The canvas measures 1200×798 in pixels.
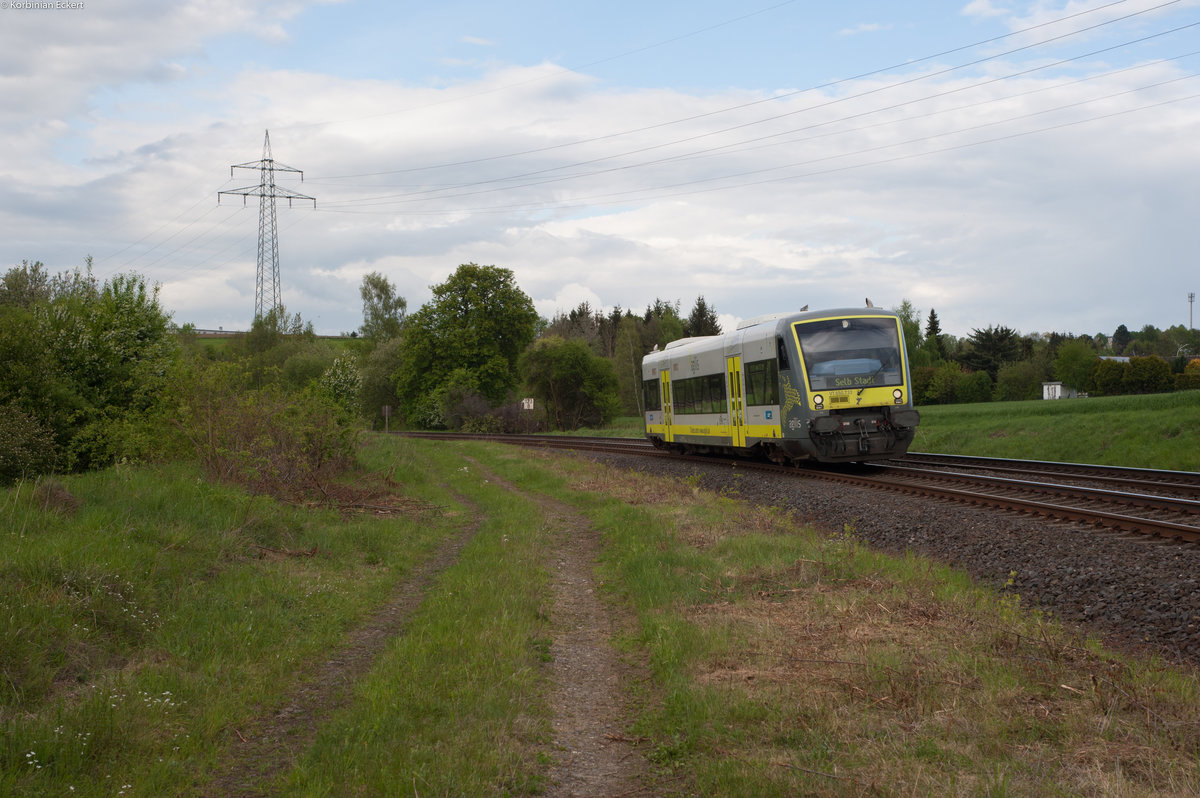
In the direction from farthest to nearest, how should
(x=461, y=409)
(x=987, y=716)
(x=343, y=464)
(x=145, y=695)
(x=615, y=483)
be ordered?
(x=461, y=409)
(x=615, y=483)
(x=343, y=464)
(x=145, y=695)
(x=987, y=716)

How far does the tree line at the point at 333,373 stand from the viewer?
47.3 feet

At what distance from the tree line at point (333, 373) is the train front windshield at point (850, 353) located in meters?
10.1

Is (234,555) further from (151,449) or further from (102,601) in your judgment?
(151,449)

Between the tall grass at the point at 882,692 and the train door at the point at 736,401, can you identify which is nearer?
the tall grass at the point at 882,692

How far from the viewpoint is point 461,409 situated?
6097 centimetres

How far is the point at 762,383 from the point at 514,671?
47.7 feet

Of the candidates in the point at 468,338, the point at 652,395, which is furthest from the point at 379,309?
the point at 652,395

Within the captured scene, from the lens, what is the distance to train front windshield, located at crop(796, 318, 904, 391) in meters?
18.1

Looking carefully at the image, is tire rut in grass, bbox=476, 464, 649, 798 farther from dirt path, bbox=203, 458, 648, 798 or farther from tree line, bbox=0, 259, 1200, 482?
tree line, bbox=0, 259, 1200, 482

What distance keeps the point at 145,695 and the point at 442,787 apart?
2356mm

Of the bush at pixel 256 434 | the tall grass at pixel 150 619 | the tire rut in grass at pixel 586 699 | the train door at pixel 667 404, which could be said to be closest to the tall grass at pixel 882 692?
the tire rut in grass at pixel 586 699

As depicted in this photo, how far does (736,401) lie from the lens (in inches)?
862

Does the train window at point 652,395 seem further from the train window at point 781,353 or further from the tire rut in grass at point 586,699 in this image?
the tire rut in grass at point 586,699

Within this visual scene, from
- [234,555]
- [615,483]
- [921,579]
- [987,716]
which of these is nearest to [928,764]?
[987,716]
